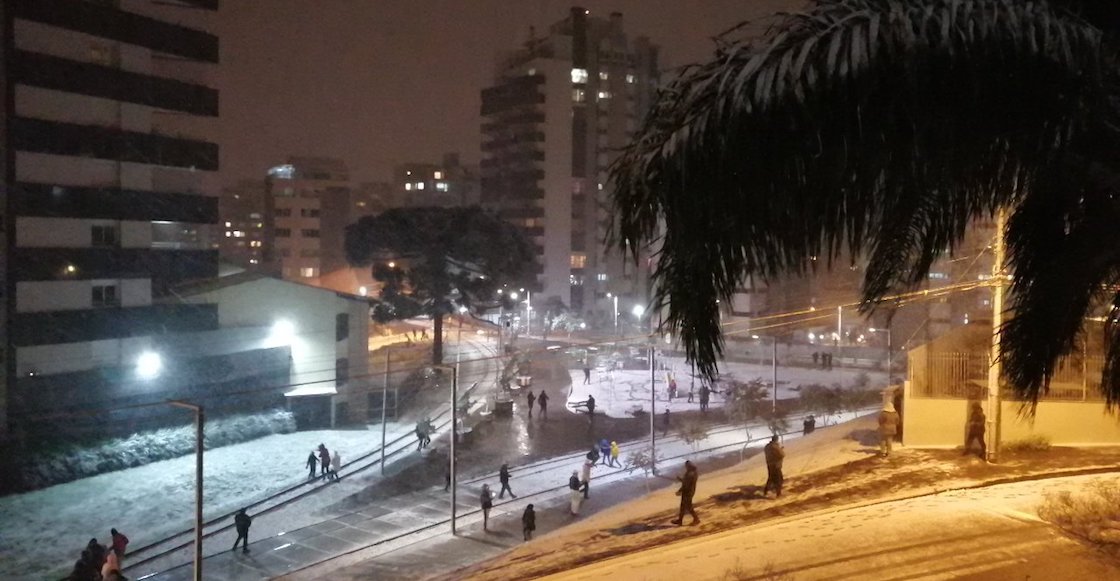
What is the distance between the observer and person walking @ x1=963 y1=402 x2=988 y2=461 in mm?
13227

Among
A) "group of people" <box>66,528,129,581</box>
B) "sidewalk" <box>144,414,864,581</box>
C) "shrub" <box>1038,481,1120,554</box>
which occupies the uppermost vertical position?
"shrub" <box>1038,481,1120,554</box>

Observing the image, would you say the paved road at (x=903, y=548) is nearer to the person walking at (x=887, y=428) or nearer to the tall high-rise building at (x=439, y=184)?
the person walking at (x=887, y=428)

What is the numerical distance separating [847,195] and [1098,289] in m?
0.93

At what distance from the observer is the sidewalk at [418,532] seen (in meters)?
16.9

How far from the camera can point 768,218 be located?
2342 mm

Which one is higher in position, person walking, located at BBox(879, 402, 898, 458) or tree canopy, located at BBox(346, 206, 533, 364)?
tree canopy, located at BBox(346, 206, 533, 364)

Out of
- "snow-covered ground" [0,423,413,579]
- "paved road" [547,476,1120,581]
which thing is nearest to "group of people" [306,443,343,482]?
"snow-covered ground" [0,423,413,579]

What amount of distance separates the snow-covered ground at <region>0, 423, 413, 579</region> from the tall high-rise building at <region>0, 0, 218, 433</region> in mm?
4182

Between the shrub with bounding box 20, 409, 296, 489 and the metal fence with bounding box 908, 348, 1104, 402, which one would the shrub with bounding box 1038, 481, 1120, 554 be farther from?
the shrub with bounding box 20, 409, 296, 489

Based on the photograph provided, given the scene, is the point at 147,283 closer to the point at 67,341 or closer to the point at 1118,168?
the point at 67,341

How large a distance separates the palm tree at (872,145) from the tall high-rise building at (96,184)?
2773 centimetres

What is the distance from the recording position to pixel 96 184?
28.1m

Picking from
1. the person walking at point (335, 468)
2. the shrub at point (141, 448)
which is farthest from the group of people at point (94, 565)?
the shrub at point (141, 448)

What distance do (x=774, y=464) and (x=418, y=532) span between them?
371 inches
